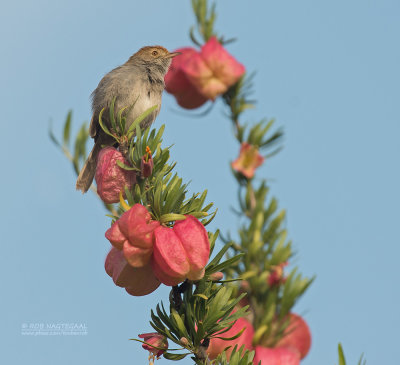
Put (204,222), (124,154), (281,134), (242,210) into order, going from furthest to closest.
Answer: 1. (281,134)
2. (242,210)
3. (124,154)
4. (204,222)

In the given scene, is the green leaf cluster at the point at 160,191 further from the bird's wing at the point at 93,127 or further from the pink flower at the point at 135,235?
the bird's wing at the point at 93,127

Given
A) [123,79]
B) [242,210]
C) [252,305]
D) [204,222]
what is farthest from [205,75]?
[204,222]

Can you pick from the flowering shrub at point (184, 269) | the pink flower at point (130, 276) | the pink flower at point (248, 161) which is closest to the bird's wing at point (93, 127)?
the pink flower at point (248, 161)

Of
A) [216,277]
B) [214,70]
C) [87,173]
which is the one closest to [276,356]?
[216,277]

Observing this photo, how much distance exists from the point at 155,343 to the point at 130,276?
23cm

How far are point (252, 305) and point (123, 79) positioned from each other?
5.99ft

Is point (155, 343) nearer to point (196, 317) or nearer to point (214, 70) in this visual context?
point (196, 317)

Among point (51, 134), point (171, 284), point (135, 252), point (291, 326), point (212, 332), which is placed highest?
point (51, 134)

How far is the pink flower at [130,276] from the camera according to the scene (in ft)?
5.60

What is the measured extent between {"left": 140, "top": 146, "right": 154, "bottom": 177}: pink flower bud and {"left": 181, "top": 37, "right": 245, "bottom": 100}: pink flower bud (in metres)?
1.93

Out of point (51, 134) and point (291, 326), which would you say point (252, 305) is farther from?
point (51, 134)

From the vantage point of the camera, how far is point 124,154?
81.6 inches

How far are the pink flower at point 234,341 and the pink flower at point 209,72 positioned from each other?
175 centimetres

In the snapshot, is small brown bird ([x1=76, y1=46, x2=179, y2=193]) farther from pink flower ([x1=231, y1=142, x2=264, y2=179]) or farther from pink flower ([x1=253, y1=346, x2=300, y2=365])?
pink flower ([x1=253, y1=346, x2=300, y2=365])
